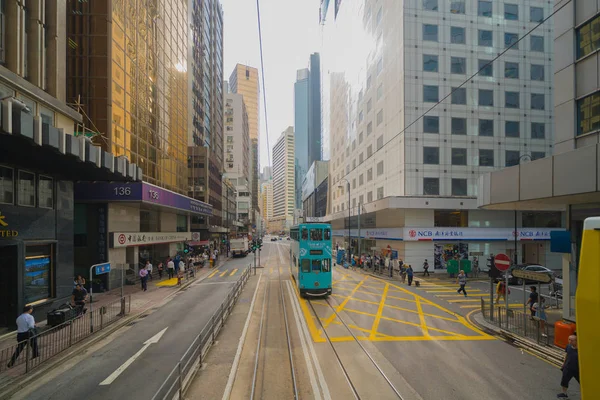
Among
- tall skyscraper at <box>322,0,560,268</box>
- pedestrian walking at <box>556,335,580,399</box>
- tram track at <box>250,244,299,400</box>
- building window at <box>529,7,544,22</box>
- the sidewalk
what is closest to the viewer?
pedestrian walking at <box>556,335,580,399</box>

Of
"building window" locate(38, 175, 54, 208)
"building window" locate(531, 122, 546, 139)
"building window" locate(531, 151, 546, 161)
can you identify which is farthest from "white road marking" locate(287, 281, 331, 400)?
"building window" locate(531, 122, 546, 139)

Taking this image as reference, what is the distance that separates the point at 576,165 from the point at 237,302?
16.9 m

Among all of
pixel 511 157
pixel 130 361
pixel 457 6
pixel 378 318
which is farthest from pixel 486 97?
pixel 130 361

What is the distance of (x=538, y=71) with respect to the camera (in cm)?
3619

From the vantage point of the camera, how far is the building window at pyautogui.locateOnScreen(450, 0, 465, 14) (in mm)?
35375

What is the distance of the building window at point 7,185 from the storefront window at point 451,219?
33615 mm

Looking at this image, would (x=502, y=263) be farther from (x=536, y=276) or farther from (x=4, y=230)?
(x=4, y=230)

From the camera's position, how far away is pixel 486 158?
1383 inches

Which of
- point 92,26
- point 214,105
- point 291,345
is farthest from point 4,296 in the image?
point 214,105

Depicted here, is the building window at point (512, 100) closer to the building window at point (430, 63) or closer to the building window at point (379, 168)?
the building window at point (430, 63)

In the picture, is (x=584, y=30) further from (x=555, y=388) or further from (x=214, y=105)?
(x=214, y=105)

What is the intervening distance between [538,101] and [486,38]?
8.81 meters

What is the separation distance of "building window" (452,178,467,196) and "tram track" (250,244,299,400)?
2381 centimetres

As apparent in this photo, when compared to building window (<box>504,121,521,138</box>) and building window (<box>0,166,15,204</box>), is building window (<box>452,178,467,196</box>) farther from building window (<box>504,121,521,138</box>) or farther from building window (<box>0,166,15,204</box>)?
building window (<box>0,166,15,204</box>)
